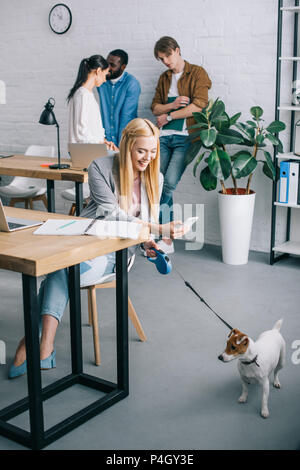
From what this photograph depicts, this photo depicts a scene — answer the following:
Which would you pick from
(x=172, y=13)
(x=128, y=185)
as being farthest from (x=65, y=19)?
(x=128, y=185)

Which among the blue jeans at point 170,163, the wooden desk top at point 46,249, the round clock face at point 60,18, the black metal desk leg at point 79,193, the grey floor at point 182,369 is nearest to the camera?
the wooden desk top at point 46,249

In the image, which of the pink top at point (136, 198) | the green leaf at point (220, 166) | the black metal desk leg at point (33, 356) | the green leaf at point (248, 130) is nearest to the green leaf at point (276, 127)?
the green leaf at point (248, 130)

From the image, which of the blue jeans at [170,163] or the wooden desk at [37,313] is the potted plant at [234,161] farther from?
the wooden desk at [37,313]

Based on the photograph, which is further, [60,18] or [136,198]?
[60,18]

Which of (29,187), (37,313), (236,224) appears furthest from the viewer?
(29,187)

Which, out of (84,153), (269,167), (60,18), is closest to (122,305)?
(84,153)

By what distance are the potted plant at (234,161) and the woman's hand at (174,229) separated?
5.39 ft

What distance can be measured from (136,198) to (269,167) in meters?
1.77

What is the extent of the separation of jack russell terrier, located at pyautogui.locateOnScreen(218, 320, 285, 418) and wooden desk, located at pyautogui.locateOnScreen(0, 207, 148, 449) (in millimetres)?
445

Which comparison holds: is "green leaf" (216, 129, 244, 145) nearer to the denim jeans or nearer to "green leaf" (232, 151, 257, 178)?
"green leaf" (232, 151, 257, 178)

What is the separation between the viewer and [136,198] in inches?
111

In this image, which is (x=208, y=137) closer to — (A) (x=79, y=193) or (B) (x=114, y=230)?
(A) (x=79, y=193)

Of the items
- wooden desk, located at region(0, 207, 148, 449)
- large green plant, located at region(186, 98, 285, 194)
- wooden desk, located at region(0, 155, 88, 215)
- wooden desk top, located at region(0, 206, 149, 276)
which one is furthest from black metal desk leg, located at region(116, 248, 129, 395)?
large green plant, located at region(186, 98, 285, 194)

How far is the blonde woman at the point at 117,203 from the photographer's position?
8.43 feet
